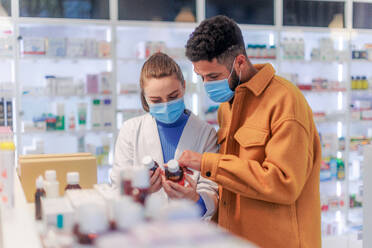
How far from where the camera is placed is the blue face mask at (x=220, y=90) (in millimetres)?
1966

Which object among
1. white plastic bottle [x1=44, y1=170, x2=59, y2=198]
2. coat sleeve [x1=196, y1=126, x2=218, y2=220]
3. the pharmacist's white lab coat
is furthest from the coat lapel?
white plastic bottle [x1=44, y1=170, x2=59, y2=198]

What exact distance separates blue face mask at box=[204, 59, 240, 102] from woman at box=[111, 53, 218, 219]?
199 mm

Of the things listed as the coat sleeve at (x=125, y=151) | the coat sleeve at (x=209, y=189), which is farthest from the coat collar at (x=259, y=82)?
the coat sleeve at (x=125, y=151)

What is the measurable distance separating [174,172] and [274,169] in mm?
396

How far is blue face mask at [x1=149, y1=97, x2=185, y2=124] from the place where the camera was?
2.11 meters

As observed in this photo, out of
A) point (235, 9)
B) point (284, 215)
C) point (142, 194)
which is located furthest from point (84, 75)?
point (142, 194)

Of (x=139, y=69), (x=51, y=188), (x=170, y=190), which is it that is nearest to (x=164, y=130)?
(x=170, y=190)

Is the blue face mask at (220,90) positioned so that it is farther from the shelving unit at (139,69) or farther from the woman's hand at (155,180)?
the shelving unit at (139,69)

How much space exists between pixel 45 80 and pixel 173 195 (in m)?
3.69

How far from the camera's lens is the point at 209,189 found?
82.8 inches

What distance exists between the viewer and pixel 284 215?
1862 mm

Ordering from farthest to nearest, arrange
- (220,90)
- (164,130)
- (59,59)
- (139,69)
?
(139,69)
(59,59)
(164,130)
(220,90)

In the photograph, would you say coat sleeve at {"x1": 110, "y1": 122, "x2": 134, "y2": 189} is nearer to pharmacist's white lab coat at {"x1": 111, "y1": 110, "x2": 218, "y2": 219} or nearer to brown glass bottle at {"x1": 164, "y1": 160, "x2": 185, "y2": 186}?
pharmacist's white lab coat at {"x1": 111, "y1": 110, "x2": 218, "y2": 219}

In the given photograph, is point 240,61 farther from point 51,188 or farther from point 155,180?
point 51,188
